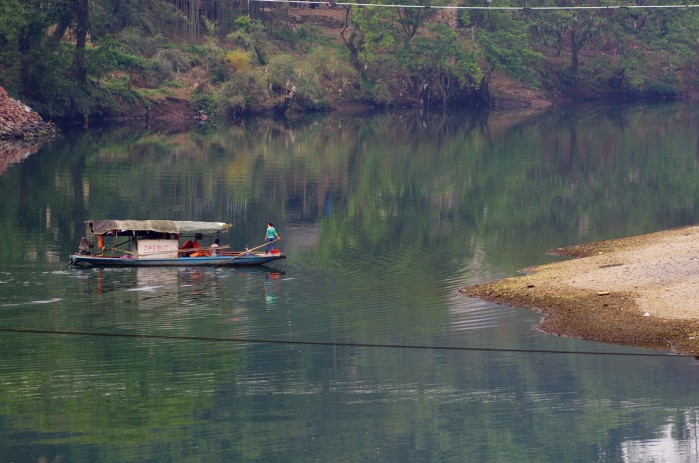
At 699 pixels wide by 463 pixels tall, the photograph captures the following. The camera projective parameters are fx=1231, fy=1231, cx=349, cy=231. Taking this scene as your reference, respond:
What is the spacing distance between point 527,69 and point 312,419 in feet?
427

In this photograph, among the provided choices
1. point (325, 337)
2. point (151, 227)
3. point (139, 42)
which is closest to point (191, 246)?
point (151, 227)

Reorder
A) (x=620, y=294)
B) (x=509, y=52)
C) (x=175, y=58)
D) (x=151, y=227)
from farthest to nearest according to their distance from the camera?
(x=509, y=52)
(x=175, y=58)
(x=151, y=227)
(x=620, y=294)

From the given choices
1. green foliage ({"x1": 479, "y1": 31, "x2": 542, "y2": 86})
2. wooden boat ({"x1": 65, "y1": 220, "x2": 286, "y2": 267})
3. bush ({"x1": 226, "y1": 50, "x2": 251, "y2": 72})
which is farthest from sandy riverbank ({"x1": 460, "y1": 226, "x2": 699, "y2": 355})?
green foliage ({"x1": 479, "y1": 31, "x2": 542, "y2": 86})

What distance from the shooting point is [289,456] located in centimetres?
2808

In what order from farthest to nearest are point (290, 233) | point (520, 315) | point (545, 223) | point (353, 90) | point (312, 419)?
1. point (353, 90)
2. point (545, 223)
3. point (290, 233)
4. point (520, 315)
5. point (312, 419)

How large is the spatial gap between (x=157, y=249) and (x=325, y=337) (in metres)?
13.2

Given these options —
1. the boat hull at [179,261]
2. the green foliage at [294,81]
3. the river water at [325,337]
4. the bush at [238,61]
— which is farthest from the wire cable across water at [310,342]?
the bush at [238,61]

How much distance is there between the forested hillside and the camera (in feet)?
371

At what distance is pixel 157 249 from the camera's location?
49312 millimetres

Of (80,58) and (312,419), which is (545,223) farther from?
(80,58)

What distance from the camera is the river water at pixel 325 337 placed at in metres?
29.5

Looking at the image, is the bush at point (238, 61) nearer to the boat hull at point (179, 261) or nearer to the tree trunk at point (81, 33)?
the tree trunk at point (81, 33)

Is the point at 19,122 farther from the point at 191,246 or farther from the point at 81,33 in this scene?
the point at 191,246

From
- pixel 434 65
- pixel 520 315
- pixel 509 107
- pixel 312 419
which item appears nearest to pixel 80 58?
pixel 434 65
